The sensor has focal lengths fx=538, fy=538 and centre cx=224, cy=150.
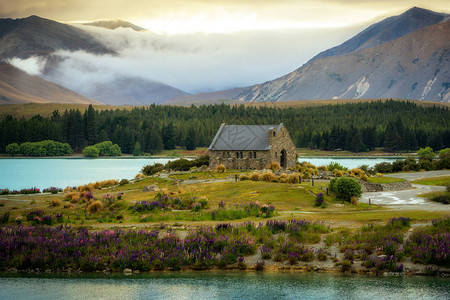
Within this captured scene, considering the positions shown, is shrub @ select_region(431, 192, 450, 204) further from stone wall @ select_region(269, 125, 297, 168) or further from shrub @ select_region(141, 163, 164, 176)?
shrub @ select_region(141, 163, 164, 176)

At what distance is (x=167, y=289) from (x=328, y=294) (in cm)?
859

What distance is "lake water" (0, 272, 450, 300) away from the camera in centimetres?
2780

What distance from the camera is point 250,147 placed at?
271 ft

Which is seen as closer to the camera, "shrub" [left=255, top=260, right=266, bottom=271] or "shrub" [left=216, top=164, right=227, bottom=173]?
"shrub" [left=255, top=260, right=266, bottom=271]

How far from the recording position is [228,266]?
107 feet

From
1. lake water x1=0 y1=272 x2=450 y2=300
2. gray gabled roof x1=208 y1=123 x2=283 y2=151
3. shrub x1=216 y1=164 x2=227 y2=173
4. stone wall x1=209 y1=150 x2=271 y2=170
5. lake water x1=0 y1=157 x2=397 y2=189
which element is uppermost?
gray gabled roof x1=208 y1=123 x2=283 y2=151

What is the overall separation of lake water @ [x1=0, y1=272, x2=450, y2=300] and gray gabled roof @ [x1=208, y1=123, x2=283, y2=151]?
170 ft

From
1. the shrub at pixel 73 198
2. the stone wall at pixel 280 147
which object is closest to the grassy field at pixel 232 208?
the shrub at pixel 73 198

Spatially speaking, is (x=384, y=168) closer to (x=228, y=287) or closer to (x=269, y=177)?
(x=269, y=177)

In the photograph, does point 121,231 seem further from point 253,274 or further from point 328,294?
point 328,294

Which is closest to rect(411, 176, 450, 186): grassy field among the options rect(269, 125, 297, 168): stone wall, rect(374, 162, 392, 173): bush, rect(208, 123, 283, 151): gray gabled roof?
rect(269, 125, 297, 168): stone wall

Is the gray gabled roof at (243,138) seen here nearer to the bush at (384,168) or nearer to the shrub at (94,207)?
the bush at (384,168)

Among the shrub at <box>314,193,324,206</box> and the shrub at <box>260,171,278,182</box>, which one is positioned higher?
the shrub at <box>260,171,278,182</box>

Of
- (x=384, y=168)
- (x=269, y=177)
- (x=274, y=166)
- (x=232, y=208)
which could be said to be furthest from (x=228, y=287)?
(x=384, y=168)
